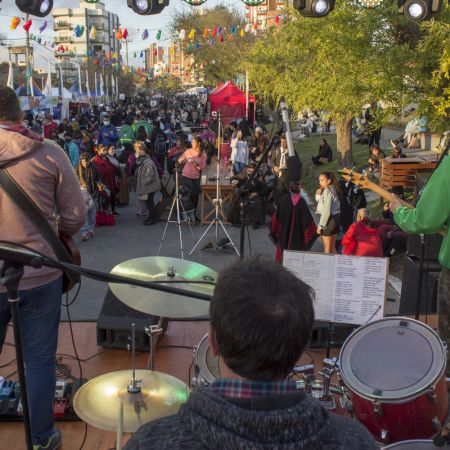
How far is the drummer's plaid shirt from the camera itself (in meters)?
1.20

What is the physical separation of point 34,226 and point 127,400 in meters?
0.98

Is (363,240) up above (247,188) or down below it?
below

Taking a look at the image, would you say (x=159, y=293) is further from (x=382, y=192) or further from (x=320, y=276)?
(x=382, y=192)

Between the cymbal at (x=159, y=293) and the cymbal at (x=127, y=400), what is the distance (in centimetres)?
39

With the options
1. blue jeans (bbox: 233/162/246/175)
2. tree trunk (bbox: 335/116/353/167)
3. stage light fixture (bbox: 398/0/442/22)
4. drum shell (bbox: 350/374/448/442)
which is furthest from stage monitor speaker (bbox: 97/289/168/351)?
tree trunk (bbox: 335/116/353/167)

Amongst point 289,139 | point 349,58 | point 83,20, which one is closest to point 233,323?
point 289,139

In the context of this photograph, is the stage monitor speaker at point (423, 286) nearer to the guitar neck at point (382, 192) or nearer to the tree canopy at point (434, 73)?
the guitar neck at point (382, 192)

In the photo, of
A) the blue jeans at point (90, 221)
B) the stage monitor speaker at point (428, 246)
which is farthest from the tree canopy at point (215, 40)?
the stage monitor speaker at point (428, 246)

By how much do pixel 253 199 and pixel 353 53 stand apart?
337cm

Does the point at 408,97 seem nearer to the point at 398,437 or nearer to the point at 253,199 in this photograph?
the point at 253,199

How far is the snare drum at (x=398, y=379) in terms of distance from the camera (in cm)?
290

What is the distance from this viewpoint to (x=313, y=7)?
25.4 feet

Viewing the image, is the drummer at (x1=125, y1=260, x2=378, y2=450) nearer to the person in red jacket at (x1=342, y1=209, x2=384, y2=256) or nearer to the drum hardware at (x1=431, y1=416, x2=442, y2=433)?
the drum hardware at (x1=431, y1=416, x2=442, y2=433)

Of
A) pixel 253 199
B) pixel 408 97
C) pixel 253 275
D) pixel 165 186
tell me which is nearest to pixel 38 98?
pixel 165 186
